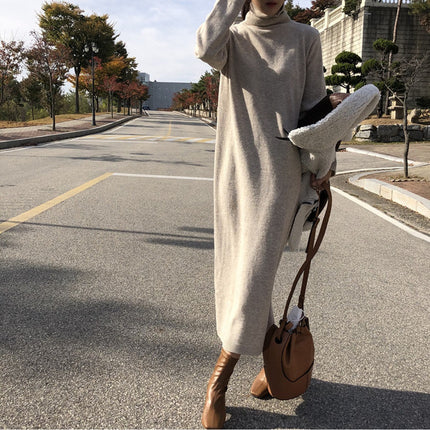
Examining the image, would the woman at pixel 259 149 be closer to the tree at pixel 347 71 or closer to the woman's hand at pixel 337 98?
the woman's hand at pixel 337 98

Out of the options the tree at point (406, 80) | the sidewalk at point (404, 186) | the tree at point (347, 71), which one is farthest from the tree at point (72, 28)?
the sidewalk at point (404, 186)

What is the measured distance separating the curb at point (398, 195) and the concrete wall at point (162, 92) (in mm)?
127986

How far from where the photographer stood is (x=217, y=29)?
5.61 ft

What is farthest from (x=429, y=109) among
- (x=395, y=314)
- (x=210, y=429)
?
(x=210, y=429)

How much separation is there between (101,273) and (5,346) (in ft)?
4.11

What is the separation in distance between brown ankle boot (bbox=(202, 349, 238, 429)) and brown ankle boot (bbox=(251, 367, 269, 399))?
22 cm

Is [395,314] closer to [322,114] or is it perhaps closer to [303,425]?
[303,425]

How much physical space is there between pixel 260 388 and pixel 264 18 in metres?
1.55

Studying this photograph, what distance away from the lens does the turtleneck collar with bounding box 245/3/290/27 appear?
1817mm

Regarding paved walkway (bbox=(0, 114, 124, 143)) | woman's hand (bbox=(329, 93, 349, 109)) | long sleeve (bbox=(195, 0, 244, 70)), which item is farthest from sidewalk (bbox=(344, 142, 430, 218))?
paved walkway (bbox=(0, 114, 124, 143))

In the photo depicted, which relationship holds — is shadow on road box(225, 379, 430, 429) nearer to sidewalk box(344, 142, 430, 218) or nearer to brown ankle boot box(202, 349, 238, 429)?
brown ankle boot box(202, 349, 238, 429)

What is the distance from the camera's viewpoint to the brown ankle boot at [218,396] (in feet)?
6.10

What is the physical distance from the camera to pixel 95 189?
729cm

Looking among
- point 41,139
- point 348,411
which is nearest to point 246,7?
point 348,411
